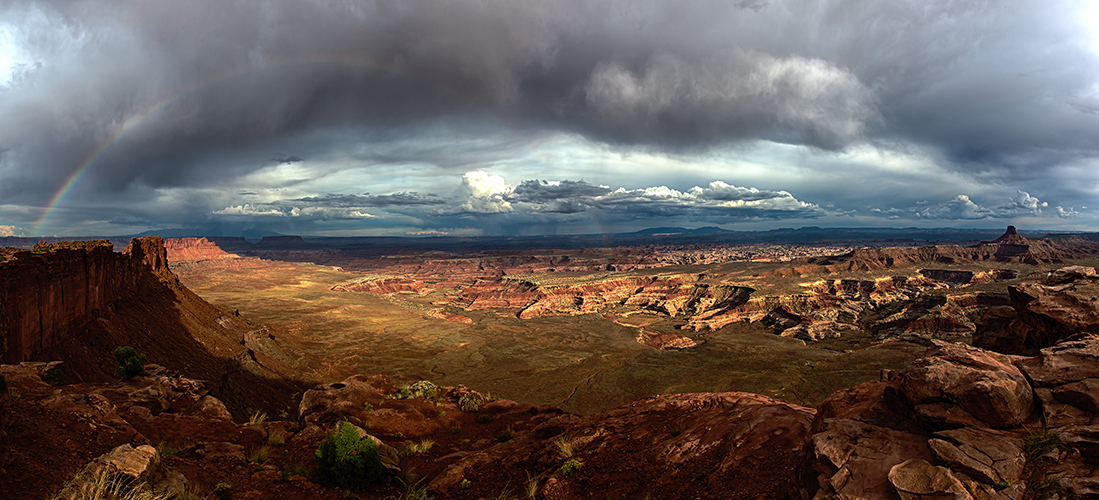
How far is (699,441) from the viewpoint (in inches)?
589

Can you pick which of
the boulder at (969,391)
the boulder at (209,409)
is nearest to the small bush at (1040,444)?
the boulder at (969,391)

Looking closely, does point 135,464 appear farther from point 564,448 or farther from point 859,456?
point 859,456

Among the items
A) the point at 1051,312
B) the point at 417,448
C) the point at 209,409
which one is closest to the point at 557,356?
the point at 417,448

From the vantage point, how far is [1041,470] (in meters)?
7.83

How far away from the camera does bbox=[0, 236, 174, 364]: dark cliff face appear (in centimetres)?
2405

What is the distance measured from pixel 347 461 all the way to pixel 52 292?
3051 centimetres

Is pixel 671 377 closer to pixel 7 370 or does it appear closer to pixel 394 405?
pixel 394 405

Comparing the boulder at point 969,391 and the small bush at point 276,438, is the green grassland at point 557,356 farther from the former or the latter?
the boulder at point 969,391

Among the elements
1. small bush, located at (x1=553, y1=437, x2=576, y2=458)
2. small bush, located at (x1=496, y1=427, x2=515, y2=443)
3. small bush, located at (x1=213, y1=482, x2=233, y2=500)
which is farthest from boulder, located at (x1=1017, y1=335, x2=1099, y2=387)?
small bush, located at (x1=213, y1=482, x2=233, y2=500)

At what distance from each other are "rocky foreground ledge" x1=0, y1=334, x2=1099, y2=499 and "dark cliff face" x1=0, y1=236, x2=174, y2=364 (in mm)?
7352

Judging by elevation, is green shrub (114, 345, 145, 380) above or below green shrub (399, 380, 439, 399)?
A: above

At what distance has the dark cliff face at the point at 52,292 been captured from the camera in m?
24.1

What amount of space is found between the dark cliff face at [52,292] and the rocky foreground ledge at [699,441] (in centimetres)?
735

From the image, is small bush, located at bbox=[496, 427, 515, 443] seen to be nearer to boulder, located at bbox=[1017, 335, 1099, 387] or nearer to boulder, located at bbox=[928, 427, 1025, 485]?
boulder, located at bbox=[928, 427, 1025, 485]
